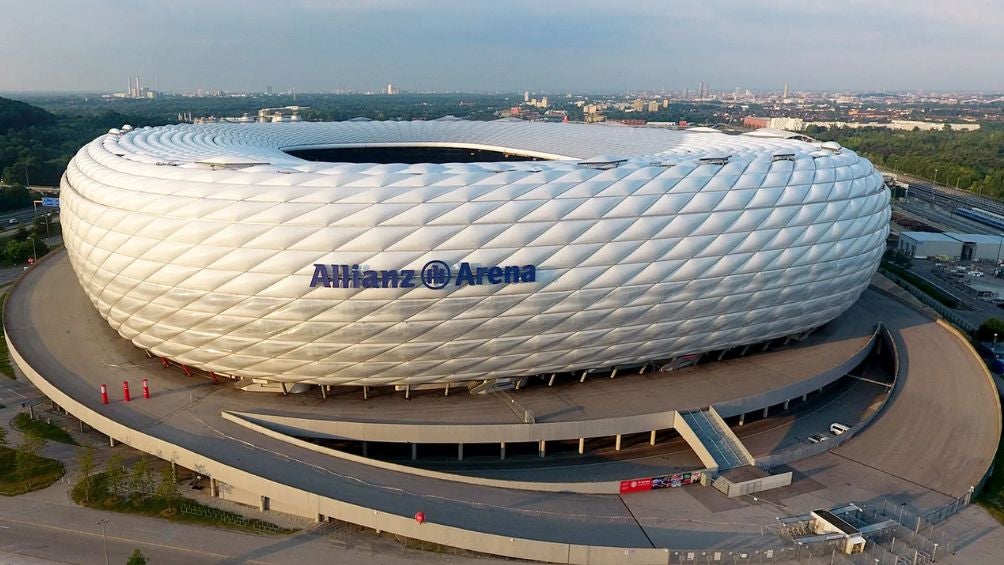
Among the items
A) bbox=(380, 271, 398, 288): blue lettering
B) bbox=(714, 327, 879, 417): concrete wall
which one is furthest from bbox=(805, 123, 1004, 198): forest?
bbox=(380, 271, 398, 288): blue lettering

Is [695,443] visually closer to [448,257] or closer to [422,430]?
[422,430]

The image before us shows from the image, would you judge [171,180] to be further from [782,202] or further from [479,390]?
[782,202]

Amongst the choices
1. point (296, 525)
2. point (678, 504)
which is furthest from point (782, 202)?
point (296, 525)

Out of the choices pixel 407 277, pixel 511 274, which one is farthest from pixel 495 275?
pixel 407 277

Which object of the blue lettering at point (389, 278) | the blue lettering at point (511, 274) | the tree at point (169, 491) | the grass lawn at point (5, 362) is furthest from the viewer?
the grass lawn at point (5, 362)

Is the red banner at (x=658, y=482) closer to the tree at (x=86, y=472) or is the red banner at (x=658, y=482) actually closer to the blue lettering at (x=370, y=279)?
the blue lettering at (x=370, y=279)

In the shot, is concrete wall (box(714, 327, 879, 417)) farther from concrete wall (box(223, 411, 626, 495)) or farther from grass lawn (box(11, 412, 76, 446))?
grass lawn (box(11, 412, 76, 446))

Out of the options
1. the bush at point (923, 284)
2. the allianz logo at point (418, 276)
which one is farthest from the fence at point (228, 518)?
the bush at point (923, 284)

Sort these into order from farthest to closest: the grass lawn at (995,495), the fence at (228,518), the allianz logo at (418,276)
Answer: the allianz logo at (418,276)
the grass lawn at (995,495)
the fence at (228,518)
